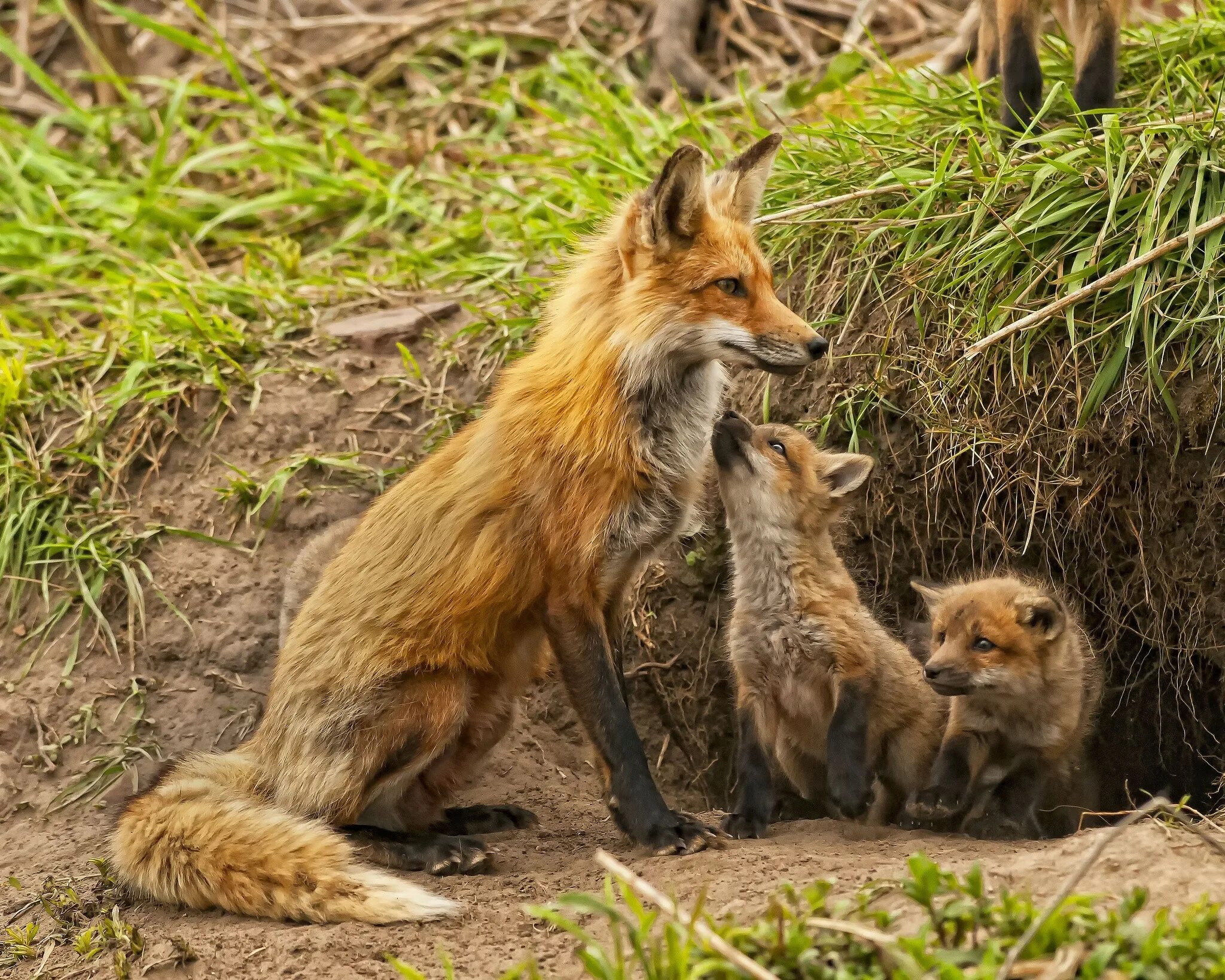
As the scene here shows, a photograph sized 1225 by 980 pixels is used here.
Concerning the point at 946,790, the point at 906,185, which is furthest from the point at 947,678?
the point at 906,185

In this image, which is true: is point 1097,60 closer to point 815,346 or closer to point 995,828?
point 815,346

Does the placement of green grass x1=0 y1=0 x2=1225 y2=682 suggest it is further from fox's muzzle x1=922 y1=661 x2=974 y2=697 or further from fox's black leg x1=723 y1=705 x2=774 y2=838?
fox's black leg x1=723 y1=705 x2=774 y2=838

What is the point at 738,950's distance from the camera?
9.82 ft

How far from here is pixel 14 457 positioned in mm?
6281

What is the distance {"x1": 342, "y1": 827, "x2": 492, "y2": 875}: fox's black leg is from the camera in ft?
14.9

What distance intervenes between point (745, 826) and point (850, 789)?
399 mm

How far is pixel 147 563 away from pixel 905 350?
3.61 m

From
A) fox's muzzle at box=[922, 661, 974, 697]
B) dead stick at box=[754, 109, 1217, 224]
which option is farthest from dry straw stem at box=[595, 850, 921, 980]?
dead stick at box=[754, 109, 1217, 224]

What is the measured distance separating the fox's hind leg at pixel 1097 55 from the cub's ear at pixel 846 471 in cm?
191

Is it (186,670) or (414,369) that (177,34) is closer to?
(414,369)

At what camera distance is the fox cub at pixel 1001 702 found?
4723 millimetres

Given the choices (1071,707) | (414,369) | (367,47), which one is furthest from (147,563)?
(367,47)

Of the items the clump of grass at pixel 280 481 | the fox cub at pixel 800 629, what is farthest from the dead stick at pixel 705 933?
the clump of grass at pixel 280 481

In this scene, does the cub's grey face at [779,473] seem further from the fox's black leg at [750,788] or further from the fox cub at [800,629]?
the fox's black leg at [750,788]
